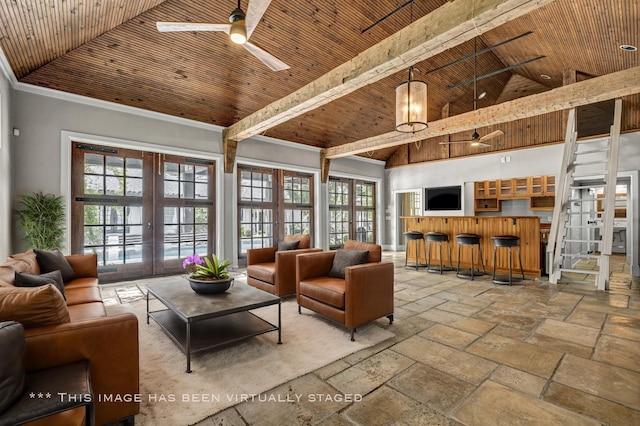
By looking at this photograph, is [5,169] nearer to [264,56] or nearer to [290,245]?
[264,56]

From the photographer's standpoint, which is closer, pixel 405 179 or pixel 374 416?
pixel 374 416

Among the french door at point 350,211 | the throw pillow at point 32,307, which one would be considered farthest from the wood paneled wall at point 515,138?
the throw pillow at point 32,307

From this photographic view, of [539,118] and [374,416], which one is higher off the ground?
[539,118]

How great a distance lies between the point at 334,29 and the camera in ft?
15.4

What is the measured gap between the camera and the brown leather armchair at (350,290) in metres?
2.83

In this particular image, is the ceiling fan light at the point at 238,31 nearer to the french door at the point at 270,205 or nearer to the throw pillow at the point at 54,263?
the throw pillow at the point at 54,263

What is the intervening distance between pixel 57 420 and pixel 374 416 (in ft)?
4.99

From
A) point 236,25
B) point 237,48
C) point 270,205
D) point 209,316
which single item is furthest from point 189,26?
point 270,205

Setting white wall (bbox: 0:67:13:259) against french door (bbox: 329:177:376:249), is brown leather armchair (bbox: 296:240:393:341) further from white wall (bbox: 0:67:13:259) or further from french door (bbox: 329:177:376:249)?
french door (bbox: 329:177:376:249)

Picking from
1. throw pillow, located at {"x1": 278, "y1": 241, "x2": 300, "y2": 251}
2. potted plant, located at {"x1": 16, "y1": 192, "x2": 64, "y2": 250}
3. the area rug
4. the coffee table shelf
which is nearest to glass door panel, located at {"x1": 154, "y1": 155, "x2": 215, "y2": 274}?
potted plant, located at {"x1": 16, "y1": 192, "x2": 64, "y2": 250}

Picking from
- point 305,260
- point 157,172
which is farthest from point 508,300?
point 157,172

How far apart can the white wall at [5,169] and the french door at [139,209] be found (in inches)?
32.0

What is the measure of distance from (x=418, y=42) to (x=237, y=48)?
2831 millimetres

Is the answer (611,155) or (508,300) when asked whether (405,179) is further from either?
(508,300)
